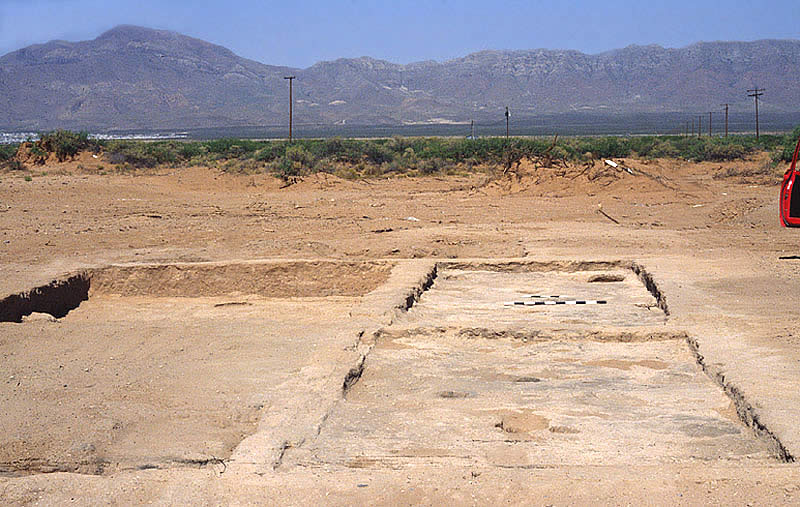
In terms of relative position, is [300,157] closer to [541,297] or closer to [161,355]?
[541,297]

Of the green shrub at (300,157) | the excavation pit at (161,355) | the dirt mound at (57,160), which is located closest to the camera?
the excavation pit at (161,355)

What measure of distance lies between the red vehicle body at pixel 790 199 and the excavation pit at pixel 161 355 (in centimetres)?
556

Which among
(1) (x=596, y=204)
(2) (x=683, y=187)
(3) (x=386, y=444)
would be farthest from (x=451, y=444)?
(2) (x=683, y=187)

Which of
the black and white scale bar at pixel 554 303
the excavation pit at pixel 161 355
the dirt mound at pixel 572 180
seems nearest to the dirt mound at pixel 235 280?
the excavation pit at pixel 161 355

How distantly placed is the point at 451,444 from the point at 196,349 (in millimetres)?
3422

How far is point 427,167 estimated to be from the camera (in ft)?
117

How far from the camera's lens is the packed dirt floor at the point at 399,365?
16.7ft

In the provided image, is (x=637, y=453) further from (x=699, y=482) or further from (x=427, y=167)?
(x=427, y=167)

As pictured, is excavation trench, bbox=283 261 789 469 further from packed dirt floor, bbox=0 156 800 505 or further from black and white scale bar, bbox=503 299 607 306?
black and white scale bar, bbox=503 299 607 306

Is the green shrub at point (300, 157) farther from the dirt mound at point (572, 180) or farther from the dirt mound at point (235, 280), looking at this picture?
the dirt mound at point (235, 280)

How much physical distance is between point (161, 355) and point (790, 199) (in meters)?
8.85

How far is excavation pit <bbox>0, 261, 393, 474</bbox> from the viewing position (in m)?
5.77

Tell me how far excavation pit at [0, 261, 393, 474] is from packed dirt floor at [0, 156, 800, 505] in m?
0.03

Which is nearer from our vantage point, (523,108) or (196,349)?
(196,349)
